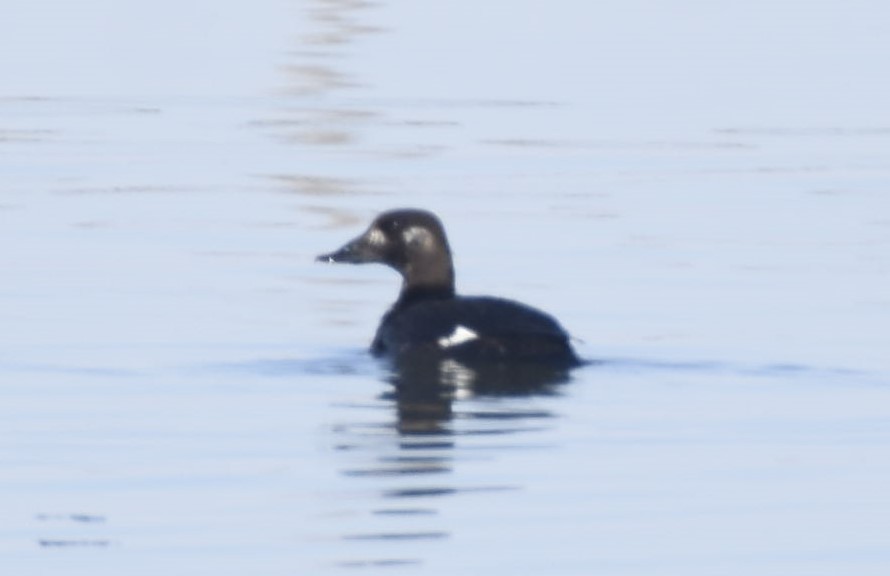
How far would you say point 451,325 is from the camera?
1208 centimetres

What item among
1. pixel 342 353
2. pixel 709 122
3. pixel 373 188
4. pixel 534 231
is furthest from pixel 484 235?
pixel 709 122

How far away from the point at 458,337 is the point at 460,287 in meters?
3.54

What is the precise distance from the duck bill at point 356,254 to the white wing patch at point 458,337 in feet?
5.03

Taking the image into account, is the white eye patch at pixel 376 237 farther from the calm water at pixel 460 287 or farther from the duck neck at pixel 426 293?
the calm water at pixel 460 287

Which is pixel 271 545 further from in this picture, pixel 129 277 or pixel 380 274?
pixel 380 274

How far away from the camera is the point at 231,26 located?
29594 millimetres

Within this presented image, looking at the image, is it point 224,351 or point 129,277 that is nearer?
point 224,351

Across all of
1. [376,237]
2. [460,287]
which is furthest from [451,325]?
[460,287]

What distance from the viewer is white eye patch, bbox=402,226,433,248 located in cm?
1333

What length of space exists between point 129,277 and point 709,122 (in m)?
8.45

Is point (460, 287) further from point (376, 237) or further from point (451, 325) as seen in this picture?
point (451, 325)

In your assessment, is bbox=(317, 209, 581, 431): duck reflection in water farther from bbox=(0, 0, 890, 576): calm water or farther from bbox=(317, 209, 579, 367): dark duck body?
bbox=(0, 0, 890, 576): calm water

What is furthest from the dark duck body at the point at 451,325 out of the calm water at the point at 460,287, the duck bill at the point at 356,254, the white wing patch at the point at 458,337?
the duck bill at the point at 356,254

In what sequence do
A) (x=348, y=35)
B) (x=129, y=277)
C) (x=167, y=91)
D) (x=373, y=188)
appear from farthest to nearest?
(x=348, y=35) < (x=167, y=91) < (x=373, y=188) < (x=129, y=277)
